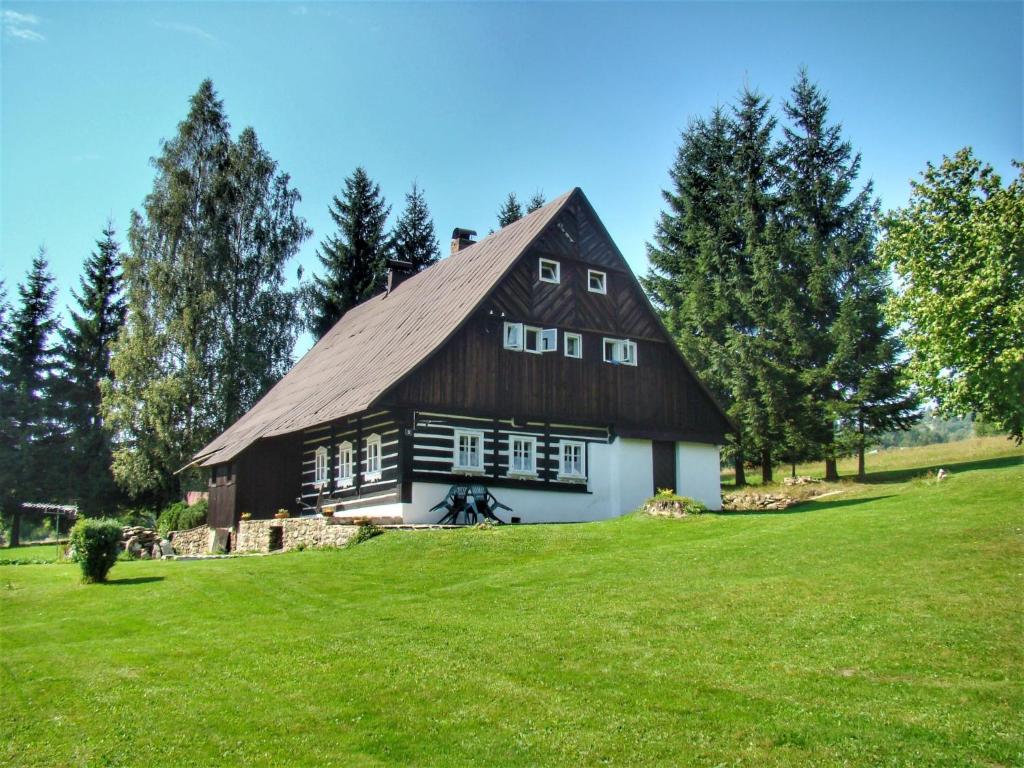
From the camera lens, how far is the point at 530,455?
2770cm

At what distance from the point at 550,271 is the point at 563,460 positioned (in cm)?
616

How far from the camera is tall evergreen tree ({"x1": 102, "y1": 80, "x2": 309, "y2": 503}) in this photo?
39812mm

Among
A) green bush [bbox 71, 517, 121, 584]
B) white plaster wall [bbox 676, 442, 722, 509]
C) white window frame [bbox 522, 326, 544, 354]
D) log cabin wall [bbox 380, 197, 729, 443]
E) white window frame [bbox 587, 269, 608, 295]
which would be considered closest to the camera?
green bush [bbox 71, 517, 121, 584]

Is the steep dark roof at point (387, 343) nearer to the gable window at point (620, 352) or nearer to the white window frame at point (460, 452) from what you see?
the white window frame at point (460, 452)

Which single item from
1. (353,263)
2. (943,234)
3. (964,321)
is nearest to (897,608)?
(964,321)

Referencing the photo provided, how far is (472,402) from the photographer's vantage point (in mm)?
26391

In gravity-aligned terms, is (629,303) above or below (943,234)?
below

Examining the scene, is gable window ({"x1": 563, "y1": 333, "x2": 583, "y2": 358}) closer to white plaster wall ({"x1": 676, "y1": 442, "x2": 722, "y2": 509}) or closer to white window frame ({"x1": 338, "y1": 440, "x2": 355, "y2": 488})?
white plaster wall ({"x1": 676, "y1": 442, "x2": 722, "y2": 509})

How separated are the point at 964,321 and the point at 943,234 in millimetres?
3862

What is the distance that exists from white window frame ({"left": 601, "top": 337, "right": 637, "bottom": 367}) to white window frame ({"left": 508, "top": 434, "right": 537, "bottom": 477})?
4.06m

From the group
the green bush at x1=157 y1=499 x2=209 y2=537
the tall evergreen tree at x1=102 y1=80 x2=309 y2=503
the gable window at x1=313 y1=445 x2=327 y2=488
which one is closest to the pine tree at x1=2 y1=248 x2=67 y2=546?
the tall evergreen tree at x1=102 y1=80 x2=309 y2=503

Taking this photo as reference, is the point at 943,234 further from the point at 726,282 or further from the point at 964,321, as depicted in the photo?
the point at 726,282

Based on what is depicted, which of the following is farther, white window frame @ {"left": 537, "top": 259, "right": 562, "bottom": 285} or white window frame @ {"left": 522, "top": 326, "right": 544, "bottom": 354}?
white window frame @ {"left": 537, "top": 259, "right": 562, "bottom": 285}

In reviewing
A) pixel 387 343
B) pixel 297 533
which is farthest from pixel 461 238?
pixel 297 533
